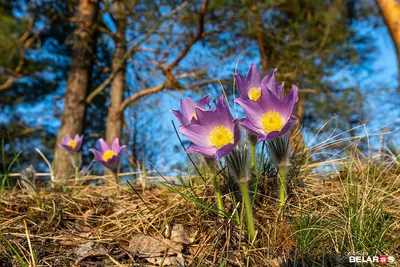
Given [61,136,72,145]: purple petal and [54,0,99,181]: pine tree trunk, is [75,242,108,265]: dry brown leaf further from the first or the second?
[54,0,99,181]: pine tree trunk

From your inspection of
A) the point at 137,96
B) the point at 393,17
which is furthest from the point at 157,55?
the point at 393,17

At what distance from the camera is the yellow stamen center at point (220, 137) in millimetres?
1031

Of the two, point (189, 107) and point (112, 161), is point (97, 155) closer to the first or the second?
point (112, 161)

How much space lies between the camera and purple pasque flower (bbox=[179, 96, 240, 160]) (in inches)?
40.4

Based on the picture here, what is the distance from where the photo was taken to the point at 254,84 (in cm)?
122

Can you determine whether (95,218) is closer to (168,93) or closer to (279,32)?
(168,93)

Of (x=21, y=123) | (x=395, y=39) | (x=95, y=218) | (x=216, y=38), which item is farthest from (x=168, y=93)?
(x=95, y=218)

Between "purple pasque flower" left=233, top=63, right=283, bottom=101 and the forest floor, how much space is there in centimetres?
33

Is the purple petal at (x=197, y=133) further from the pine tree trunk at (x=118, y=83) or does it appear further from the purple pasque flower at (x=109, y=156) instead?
the pine tree trunk at (x=118, y=83)

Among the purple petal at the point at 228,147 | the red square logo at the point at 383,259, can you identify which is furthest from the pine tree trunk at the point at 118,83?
the red square logo at the point at 383,259

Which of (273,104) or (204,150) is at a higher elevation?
(273,104)

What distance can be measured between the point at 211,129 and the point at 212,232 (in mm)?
341

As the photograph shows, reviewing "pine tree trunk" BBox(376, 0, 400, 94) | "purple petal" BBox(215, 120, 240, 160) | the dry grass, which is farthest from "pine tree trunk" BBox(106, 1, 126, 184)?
"purple petal" BBox(215, 120, 240, 160)

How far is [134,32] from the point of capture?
19.3 feet
